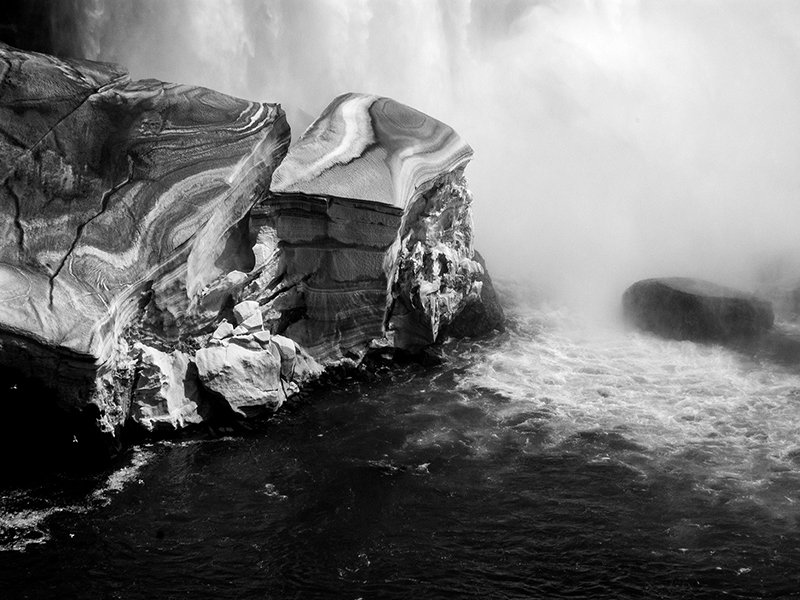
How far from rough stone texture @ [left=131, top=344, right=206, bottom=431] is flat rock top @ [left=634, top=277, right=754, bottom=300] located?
11.1m

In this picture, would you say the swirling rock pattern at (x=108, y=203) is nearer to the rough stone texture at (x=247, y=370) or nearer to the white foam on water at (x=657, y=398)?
the rough stone texture at (x=247, y=370)

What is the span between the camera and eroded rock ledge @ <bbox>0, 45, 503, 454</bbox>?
13516 millimetres

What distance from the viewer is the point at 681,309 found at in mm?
19141

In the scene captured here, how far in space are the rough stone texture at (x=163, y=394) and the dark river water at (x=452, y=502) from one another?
512 mm

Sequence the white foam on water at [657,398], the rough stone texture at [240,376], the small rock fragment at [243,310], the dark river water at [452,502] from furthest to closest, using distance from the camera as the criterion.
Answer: the small rock fragment at [243,310], the rough stone texture at [240,376], the white foam on water at [657,398], the dark river water at [452,502]

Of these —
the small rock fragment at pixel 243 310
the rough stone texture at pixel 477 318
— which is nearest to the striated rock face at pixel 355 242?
the small rock fragment at pixel 243 310

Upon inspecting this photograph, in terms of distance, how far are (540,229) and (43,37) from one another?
1402 cm

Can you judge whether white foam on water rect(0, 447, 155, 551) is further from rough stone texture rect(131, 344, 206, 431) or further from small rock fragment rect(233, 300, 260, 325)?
small rock fragment rect(233, 300, 260, 325)

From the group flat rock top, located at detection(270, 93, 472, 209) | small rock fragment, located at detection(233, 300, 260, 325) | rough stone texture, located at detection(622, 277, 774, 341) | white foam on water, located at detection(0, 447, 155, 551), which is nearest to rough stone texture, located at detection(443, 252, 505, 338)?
flat rock top, located at detection(270, 93, 472, 209)

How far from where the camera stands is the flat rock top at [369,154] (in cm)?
Result: 1611

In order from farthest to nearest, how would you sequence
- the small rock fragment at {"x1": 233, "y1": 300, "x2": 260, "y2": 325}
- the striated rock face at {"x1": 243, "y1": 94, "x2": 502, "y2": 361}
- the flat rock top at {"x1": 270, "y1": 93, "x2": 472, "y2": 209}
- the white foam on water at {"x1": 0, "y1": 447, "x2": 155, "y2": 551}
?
the flat rock top at {"x1": 270, "y1": 93, "x2": 472, "y2": 209}
the striated rock face at {"x1": 243, "y1": 94, "x2": 502, "y2": 361}
the small rock fragment at {"x1": 233, "y1": 300, "x2": 260, "y2": 325}
the white foam on water at {"x1": 0, "y1": 447, "x2": 155, "y2": 551}

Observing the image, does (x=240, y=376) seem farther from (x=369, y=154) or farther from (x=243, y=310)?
(x=369, y=154)

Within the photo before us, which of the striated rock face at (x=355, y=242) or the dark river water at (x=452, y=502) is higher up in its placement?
the striated rock face at (x=355, y=242)

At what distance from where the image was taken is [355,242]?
16125 mm
